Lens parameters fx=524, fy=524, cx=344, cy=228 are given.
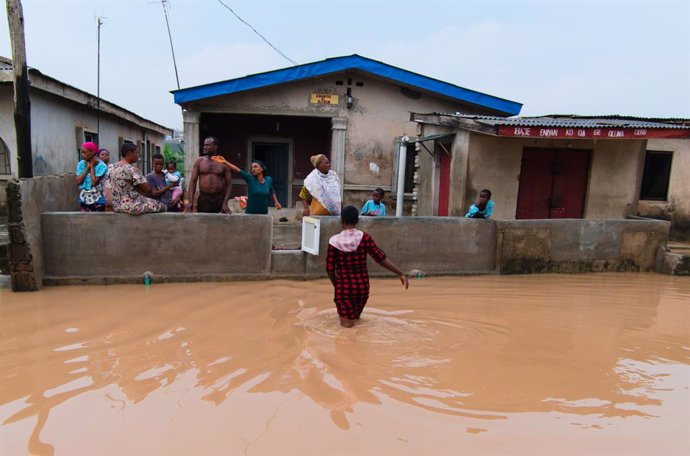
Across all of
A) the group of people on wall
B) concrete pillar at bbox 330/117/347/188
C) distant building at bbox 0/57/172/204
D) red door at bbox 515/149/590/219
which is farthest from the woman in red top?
distant building at bbox 0/57/172/204

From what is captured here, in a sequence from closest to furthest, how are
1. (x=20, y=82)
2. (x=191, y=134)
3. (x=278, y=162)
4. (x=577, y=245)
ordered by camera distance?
→ 1. (x=20, y=82)
2. (x=577, y=245)
3. (x=191, y=134)
4. (x=278, y=162)

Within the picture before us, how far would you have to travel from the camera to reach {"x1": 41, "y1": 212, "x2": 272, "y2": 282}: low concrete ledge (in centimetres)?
640

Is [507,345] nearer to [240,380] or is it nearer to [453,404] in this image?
[453,404]

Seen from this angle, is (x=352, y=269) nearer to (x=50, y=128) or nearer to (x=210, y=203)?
(x=210, y=203)

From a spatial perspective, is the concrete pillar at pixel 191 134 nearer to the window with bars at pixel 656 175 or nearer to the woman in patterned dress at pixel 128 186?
the woman in patterned dress at pixel 128 186

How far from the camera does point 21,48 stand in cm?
707

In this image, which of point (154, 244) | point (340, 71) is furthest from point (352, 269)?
point (340, 71)

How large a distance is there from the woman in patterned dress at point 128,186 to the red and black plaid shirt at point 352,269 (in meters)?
2.92

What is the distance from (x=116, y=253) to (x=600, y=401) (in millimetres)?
5554

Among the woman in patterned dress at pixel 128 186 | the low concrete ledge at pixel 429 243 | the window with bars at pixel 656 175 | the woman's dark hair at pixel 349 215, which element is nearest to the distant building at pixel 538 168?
the low concrete ledge at pixel 429 243

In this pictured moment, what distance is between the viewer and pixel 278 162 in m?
14.6

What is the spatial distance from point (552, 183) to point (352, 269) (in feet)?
23.4

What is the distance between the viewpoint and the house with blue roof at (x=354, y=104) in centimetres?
1167

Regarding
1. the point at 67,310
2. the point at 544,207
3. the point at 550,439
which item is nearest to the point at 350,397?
the point at 550,439
